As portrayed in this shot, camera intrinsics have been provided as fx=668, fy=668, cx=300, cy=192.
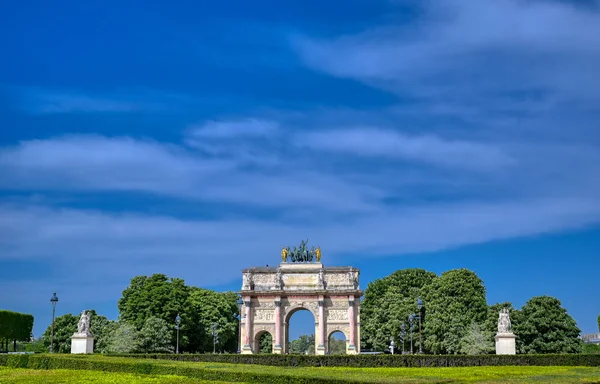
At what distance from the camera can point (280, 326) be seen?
74000mm

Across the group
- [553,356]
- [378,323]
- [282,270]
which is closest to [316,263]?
[282,270]

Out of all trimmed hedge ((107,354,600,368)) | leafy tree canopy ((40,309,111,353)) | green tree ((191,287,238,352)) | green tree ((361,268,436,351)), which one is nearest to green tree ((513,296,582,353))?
green tree ((361,268,436,351))

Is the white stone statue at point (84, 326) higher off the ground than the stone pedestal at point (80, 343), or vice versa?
the white stone statue at point (84, 326)

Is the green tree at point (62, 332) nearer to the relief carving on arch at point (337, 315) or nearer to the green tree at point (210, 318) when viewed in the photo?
the green tree at point (210, 318)

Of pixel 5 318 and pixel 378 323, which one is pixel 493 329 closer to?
pixel 378 323

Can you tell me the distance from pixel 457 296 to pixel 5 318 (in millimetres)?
48495

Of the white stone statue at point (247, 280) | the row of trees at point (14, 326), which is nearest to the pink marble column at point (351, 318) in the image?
the white stone statue at point (247, 280)

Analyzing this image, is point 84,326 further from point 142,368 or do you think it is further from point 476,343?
point 476,343

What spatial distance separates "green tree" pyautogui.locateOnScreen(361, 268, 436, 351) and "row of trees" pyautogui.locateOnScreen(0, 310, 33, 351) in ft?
132

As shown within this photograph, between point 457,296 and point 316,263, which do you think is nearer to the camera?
point 457,296

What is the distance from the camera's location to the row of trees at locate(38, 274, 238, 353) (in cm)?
6844

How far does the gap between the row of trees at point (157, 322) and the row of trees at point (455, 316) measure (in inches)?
751

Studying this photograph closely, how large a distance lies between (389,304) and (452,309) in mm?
12847

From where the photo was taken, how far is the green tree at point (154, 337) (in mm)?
68125
